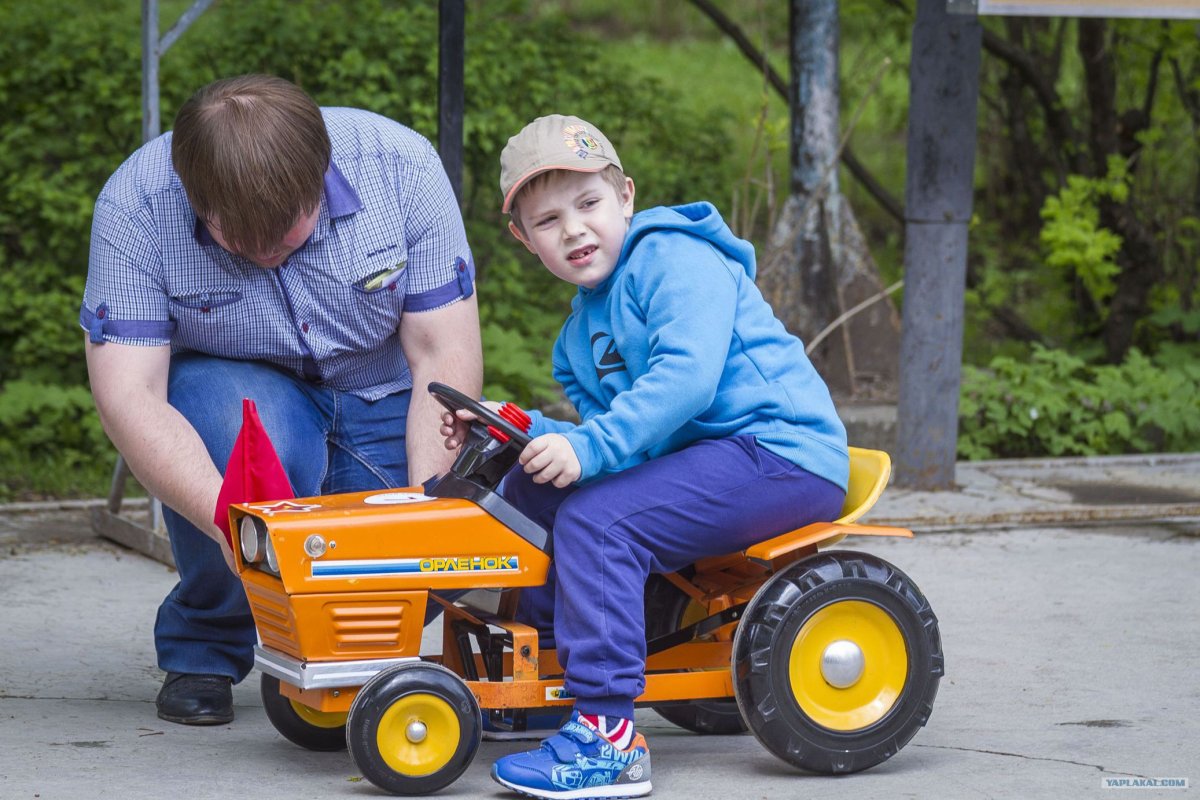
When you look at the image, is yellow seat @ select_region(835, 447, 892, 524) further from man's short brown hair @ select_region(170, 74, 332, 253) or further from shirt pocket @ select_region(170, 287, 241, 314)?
shirt pocket @ select_region(170, 287, 241, 314)

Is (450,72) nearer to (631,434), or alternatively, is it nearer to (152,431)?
(152,431)

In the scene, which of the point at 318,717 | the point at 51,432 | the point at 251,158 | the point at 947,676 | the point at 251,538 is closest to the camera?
the point at 251,538

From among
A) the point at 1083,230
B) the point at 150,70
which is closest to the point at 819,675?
the point at 150,70

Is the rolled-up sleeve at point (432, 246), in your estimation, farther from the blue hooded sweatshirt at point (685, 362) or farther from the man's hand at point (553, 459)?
the man's hand at point (553, 459)

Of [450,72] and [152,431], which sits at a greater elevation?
[450,72]

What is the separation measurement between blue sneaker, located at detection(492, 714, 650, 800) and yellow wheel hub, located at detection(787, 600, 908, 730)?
0.35 m

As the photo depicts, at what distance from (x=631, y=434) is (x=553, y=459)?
5.9 inches

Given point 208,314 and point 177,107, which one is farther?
point 177,107

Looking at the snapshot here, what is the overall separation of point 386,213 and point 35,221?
144 inches

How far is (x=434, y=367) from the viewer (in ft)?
11.4

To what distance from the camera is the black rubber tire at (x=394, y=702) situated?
110 inches


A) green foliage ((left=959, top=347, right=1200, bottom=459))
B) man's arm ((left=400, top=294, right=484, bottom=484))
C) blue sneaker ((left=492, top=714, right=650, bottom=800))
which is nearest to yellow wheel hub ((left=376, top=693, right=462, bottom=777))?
blue sneaker ((left=492, top=714, right=650, bottom=800))

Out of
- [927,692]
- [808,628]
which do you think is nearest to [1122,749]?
[927,692]

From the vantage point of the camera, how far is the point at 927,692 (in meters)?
3.04
